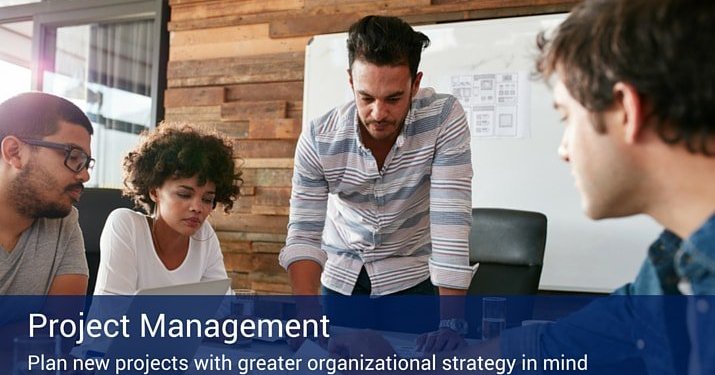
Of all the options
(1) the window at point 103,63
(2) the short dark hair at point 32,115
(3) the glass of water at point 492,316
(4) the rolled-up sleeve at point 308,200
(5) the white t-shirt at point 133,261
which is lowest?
(3) the glass of water at point 492,316

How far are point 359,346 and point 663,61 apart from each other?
2.64 ft

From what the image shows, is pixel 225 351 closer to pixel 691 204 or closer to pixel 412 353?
pixel 412 353

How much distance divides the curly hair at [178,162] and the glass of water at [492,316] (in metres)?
0.87

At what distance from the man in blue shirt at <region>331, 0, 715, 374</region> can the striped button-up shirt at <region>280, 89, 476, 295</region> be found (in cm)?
85

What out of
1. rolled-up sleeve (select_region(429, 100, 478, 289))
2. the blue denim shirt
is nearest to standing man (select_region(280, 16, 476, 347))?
rolled-up sleeve (select_region(429, 100, 478, 289))

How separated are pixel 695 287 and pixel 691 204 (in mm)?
90

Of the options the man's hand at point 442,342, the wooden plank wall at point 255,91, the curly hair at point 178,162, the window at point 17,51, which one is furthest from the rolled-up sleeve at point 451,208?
the window at point 17,51

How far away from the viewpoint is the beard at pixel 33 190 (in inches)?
60.0

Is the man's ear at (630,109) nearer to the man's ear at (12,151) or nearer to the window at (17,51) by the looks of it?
the man's ear at (12,151)

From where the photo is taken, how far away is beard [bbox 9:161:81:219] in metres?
1.52

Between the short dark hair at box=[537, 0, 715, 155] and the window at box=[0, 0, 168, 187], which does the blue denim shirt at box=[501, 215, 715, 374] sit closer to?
the short dark hair at box=[537, 0, 715, 155]

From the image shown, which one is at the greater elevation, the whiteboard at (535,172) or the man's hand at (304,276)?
the whiteboard at (535,172)

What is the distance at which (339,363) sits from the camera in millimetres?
1229

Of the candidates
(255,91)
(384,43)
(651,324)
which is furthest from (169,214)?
(255,91)
